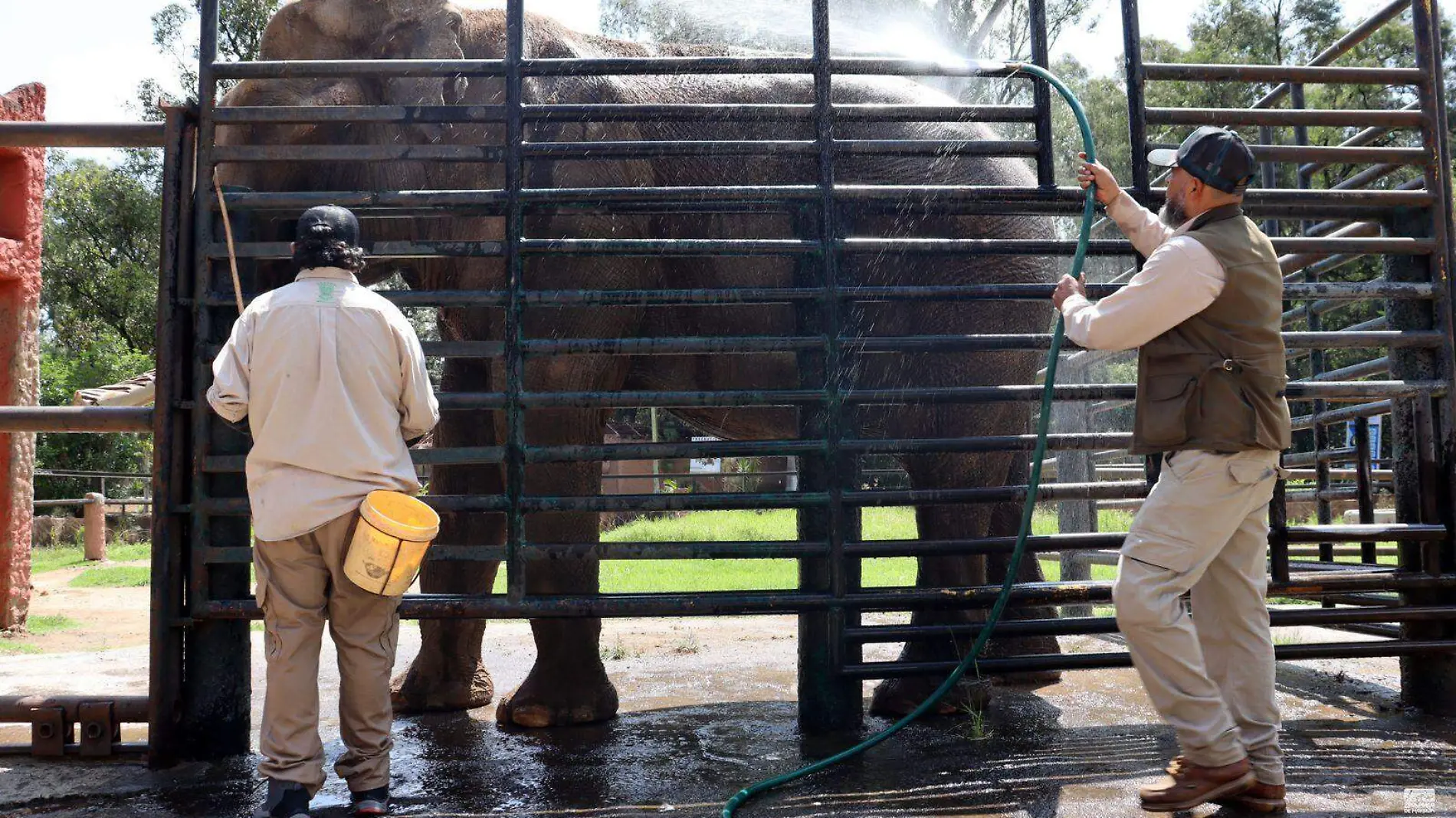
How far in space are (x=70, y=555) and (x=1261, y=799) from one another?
61.5 feet

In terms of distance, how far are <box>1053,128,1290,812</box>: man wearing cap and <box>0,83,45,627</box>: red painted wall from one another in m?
9.30

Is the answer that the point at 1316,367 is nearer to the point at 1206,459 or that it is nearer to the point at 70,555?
the point at 1206,459

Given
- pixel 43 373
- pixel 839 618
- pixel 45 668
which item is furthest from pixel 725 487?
pixel 839 618

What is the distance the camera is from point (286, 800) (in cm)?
367

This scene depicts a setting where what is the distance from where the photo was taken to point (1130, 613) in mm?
3695

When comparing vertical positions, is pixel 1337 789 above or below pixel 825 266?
below

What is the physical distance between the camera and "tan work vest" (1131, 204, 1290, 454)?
3666mm

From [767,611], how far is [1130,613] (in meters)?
1.50

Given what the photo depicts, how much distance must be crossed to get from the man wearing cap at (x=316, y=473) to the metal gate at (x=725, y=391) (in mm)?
791

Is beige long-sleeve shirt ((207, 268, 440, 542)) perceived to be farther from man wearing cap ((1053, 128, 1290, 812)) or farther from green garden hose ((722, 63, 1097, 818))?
man wearing cap ((1053, 128, 1290, 812))

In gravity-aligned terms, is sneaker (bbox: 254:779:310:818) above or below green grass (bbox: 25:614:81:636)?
above

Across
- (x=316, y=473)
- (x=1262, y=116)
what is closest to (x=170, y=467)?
(x=316, y=473)

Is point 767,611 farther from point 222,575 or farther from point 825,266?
point 222,575

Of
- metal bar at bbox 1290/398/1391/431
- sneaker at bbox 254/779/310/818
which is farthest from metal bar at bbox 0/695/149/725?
metal bar at bbox 1290/398/1391/431
